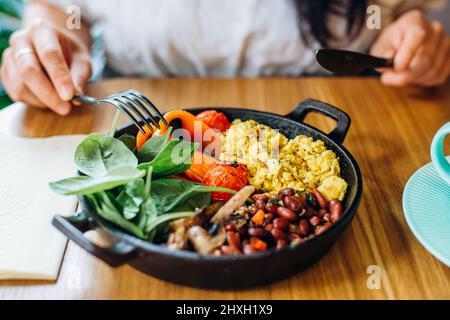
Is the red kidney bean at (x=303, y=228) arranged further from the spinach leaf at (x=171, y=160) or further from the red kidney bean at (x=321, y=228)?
the spinach leaf at (x=171, y=160)

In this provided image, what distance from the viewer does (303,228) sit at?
0.82 metres

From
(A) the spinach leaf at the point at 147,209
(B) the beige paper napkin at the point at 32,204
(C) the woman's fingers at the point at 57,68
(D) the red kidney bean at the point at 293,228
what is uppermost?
(A) the spinach leaf at the point at 147,209

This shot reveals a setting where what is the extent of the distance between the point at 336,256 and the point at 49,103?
91 centimetres

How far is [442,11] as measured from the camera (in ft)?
7.38

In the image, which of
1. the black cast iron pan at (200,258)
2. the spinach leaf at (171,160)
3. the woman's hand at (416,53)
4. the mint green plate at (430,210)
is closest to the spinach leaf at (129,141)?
the spinach leaf at (171,160)

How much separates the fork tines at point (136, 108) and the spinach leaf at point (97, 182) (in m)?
0.21

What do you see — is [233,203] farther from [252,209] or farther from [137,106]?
[137,106]

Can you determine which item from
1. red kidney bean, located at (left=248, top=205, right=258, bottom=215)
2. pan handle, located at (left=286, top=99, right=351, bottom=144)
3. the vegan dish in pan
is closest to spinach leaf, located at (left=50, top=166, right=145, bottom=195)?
the vegan dish in pan

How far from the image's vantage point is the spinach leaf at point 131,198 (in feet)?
2.64

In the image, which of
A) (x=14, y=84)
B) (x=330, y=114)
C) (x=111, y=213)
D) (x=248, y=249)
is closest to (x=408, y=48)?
(x=330, y=114)

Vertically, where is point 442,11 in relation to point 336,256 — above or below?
below

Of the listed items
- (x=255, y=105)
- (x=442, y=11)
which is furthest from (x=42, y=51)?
(x=442, y=11)

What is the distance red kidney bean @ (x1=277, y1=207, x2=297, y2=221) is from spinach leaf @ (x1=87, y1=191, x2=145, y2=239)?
247mm
